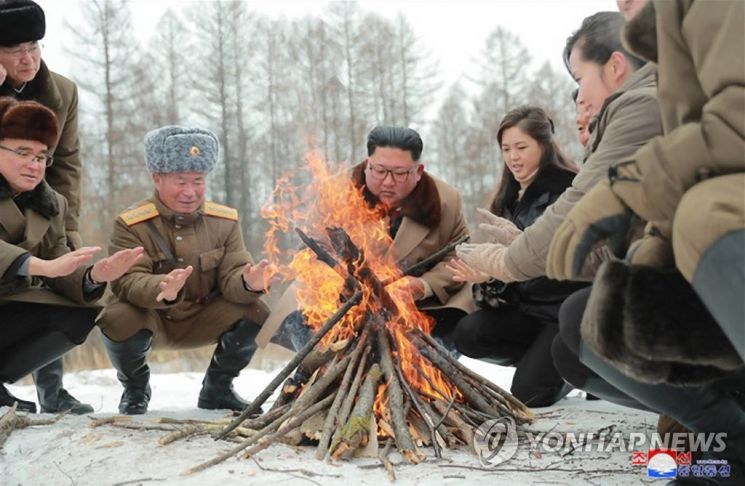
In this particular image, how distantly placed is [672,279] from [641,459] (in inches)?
41.0

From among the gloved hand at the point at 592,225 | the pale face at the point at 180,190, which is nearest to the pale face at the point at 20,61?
the pale face at the point at 180,190

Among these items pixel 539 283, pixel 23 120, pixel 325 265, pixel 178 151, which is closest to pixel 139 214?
pixel 178 151

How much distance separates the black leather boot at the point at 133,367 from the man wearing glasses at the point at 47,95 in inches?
9.4

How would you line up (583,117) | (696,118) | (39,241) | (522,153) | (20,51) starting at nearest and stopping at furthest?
(696,118) < (583,117) < (39,241) < (20,51) < (522,153)

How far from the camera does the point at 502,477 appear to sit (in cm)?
247

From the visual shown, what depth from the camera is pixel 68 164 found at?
4.61 meters

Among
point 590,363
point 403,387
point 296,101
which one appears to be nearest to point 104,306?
point 403,387

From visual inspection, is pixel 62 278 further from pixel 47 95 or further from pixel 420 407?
pixel 420 407

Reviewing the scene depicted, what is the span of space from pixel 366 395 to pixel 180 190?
6.55 feet

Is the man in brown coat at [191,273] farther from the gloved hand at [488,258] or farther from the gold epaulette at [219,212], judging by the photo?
the gloved hand at [488,258]

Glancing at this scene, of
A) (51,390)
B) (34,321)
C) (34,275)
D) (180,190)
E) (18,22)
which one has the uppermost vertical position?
(18,22)

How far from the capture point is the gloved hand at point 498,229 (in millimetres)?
3420

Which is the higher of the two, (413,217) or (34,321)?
(413,217)

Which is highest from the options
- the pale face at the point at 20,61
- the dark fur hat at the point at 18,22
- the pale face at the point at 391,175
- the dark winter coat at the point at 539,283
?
the dark fur hat at the point at 18,22
